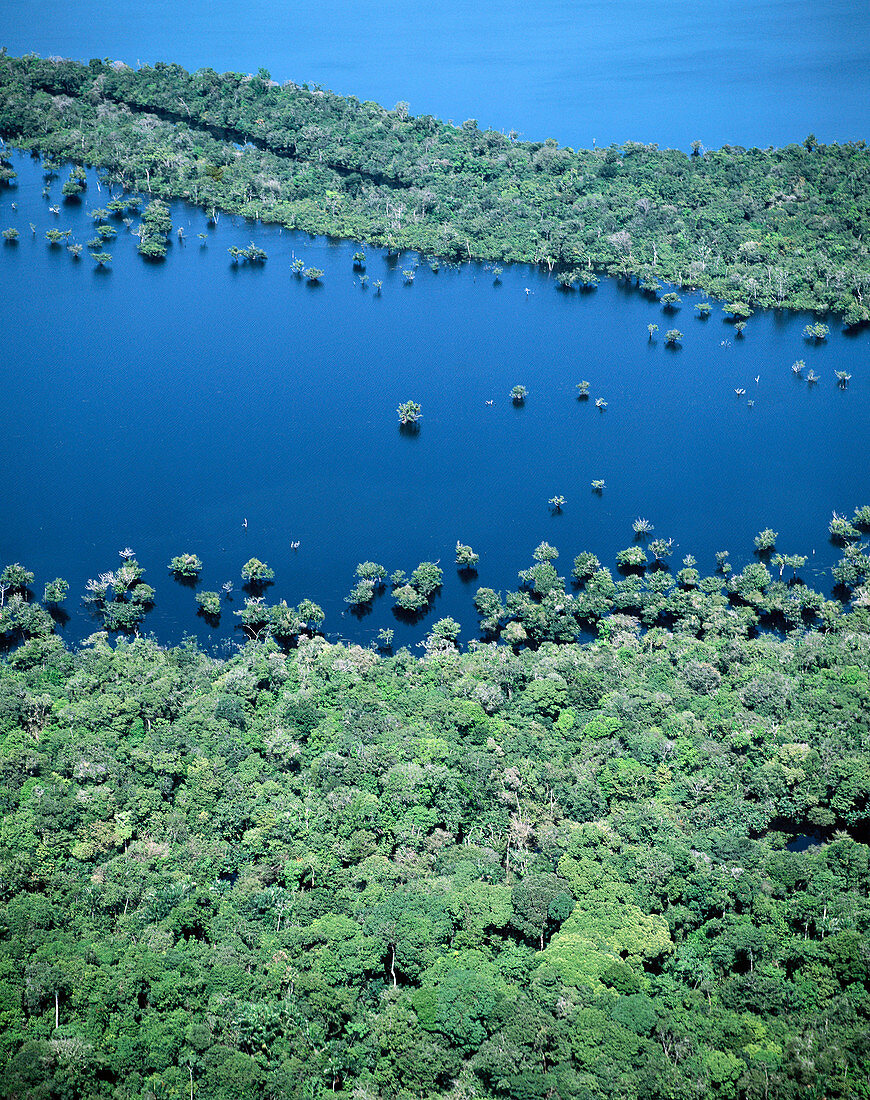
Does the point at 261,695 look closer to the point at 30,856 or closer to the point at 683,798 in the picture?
the point at 30,856

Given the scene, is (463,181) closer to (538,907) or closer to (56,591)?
(56,591)

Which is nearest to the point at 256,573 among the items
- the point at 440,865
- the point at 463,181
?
the point at 440,865

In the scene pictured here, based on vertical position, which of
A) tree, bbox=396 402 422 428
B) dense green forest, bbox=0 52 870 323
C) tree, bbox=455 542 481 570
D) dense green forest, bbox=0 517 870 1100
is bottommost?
dense green forest, bbox=0 517 870 1100

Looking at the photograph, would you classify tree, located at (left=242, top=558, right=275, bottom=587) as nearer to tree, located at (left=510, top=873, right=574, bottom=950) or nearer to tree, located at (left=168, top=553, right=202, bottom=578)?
tree, located at (left=168, top=553, right=202, bottom=578)

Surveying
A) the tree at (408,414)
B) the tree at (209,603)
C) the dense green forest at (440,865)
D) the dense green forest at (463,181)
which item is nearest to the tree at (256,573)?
the tree at (209,603)

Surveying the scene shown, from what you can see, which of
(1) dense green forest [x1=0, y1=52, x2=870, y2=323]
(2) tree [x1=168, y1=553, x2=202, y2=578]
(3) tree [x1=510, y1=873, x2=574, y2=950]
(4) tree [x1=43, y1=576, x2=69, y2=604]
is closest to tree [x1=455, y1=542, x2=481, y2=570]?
(2) tree [x1=168, y1=553, x2=202, y2=578]
